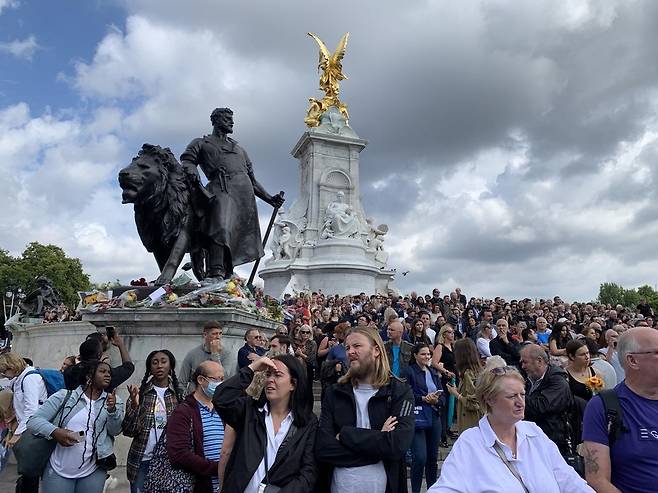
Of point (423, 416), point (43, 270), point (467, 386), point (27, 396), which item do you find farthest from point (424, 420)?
point (43, 270)

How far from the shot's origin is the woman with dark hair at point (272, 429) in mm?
2922

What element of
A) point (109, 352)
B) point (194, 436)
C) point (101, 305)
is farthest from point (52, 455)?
point (101, 305)

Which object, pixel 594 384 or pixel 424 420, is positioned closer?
pixel 594 384

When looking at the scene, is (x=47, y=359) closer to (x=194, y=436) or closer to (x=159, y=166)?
(x=159, y=166)

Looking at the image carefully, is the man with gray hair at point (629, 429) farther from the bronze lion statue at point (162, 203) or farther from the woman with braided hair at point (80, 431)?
the bronze lion statue at point (162, 203)

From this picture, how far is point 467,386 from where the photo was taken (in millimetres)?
5488

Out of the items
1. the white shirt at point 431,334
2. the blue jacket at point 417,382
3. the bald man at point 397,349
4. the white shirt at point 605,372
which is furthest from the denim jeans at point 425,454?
the white shirt at point 431,334

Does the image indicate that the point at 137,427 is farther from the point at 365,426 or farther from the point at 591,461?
the point at 591,461

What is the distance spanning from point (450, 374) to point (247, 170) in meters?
4.24

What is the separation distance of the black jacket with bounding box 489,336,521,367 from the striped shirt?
5.75m

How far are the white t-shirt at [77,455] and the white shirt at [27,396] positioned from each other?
1.14m

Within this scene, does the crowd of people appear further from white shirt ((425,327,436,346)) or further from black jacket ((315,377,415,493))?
white shirt ((425,327,436,346))

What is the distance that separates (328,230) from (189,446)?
99.0ft

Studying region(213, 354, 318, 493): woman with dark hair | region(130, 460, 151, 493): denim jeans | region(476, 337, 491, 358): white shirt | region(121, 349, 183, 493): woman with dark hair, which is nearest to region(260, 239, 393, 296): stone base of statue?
region(476, 337, 491, 358): white shirt
